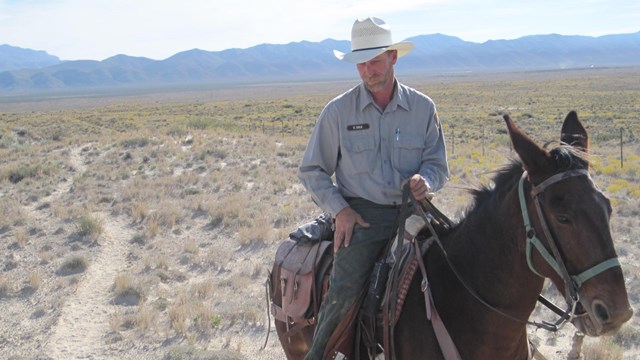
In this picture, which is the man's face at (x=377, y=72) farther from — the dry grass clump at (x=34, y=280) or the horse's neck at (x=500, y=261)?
the dry grass clump at (x=34, y=280)

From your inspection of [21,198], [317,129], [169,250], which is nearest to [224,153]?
[21,198]

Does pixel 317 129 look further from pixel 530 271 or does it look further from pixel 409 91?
pixel 530 271

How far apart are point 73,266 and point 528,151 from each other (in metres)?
8.50

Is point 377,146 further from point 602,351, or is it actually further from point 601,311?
point 602,351

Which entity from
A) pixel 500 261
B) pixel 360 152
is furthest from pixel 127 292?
pixel 500 261

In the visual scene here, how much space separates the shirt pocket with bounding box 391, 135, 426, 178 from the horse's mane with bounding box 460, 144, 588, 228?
0.45 meters

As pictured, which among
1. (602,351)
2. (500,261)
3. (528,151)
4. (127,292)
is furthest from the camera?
(127,292)

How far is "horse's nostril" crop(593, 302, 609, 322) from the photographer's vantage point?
2263 mm

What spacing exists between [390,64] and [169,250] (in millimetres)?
7790

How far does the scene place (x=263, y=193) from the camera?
14297 millimetres

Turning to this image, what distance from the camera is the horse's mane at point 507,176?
2.49 metres

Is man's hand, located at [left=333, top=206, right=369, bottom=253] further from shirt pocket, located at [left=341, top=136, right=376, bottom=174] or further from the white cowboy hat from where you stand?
the white cowboy hat

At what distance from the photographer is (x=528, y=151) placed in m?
2.50

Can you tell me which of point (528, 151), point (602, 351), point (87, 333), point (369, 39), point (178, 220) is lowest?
point (87, 333)
